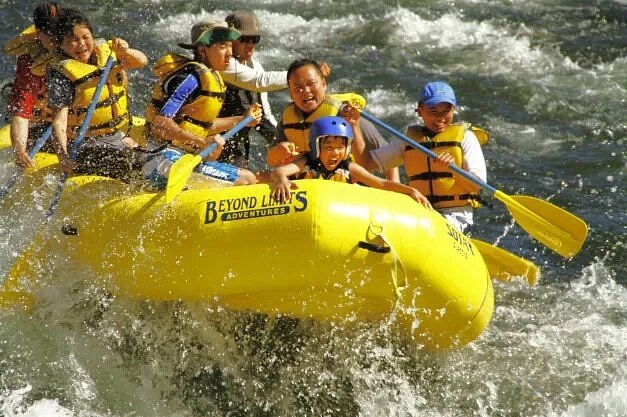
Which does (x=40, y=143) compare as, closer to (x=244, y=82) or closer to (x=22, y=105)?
(x=22, y=105)

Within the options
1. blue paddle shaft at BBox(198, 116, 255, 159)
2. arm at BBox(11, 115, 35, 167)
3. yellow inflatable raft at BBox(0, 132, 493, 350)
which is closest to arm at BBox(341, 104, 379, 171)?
blue paddle shaft at BBox(198, 116, 255, 159)

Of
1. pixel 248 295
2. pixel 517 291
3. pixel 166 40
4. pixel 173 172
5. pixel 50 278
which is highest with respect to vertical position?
pixel 173 172

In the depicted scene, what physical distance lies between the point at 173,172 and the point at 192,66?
1.02m

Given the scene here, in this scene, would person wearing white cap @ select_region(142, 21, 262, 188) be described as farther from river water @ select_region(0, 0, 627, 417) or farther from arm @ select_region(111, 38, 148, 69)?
river water @ select_region(0, 0, 627, 417)

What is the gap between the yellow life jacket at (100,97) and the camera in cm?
593

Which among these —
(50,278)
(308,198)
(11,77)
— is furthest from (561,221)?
(11,77)

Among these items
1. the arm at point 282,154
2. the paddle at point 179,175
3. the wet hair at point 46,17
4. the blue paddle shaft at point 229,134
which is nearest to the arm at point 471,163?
the arm at point 282,154

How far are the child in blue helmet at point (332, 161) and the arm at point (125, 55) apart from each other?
1536mm

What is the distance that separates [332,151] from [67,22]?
1921 mm

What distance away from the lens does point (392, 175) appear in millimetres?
6148

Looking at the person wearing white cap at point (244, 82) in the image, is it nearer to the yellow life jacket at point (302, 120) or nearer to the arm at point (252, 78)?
the arm at point (252, 78)

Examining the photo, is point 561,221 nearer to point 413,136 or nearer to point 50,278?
point 413,136

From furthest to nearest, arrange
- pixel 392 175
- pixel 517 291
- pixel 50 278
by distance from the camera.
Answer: pixel 517 291 → pixel 392 175 → pixel 50 278

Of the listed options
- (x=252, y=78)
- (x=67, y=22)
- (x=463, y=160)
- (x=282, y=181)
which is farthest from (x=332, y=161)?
(x=67, y=22)
